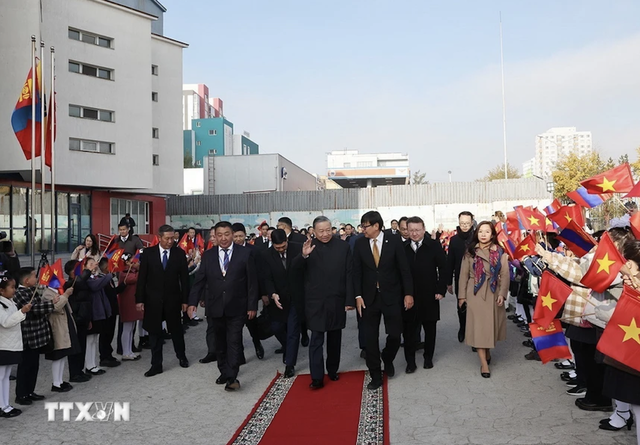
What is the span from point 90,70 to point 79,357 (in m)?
21.2

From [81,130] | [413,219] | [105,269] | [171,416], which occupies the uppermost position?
[81,130]

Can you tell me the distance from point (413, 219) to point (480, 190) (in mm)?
24268

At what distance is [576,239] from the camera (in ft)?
19.0

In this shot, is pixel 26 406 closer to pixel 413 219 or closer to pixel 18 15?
pixel 413 219

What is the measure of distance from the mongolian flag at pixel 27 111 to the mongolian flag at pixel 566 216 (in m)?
11.9

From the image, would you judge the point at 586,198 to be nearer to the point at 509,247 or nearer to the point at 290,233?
the point at 509,247

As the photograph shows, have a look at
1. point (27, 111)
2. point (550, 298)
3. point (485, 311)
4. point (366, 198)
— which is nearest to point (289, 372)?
point (485, 311)

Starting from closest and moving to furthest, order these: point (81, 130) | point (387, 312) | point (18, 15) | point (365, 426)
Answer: point (365, 426) < point (387, 312) < point (18, 15) < point (81, 130)

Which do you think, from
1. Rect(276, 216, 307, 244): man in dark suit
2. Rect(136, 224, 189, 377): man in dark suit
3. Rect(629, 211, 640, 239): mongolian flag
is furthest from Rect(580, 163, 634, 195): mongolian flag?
Rect(136, 224, 189, 377): man in dark suit

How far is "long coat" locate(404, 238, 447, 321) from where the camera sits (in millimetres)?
7406

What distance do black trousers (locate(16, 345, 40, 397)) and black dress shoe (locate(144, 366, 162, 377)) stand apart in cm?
148

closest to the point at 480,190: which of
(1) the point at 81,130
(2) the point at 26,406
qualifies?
(1) the point at 81,130

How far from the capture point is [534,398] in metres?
5.79

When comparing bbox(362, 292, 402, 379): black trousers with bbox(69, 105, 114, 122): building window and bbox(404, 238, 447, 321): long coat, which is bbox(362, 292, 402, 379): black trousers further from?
bbox(69, 105, 114, 122): building window
